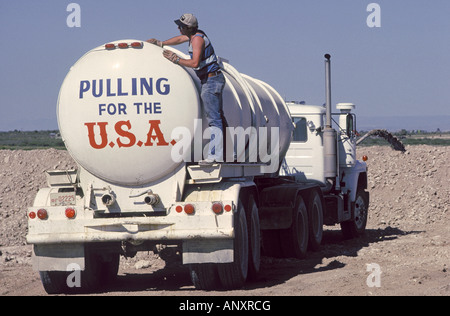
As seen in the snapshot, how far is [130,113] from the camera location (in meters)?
10.1

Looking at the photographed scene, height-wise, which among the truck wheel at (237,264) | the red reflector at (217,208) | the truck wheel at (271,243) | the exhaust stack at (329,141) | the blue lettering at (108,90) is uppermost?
the blue lettering at (108,90)

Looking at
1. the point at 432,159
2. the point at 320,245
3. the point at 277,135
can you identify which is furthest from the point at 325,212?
the point at 432,159

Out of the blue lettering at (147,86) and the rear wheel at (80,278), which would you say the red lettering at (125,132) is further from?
the rear wheel at (80,278)

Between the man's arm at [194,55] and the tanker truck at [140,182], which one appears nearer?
the tanker truck at [140,182]

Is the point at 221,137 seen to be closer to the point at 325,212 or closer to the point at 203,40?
the point at 203,40

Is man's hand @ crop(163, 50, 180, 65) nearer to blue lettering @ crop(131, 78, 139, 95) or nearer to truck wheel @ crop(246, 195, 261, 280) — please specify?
blue lettering @ crop(131, 78, 139, 95)

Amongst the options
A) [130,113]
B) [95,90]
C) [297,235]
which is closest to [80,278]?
[130,113]

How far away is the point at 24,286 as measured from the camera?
11.8 meters

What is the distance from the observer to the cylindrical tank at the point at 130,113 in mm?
10133

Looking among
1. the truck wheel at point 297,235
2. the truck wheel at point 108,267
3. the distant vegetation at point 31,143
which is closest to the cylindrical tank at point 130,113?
the truck wheel at point 108,267

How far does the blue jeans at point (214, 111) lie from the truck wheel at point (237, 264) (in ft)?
2.64

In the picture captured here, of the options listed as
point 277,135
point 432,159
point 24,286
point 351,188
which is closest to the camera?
point 24,286

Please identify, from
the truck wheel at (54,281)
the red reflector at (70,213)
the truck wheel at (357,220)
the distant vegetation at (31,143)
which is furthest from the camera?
the distant vegetation at (31,143)
